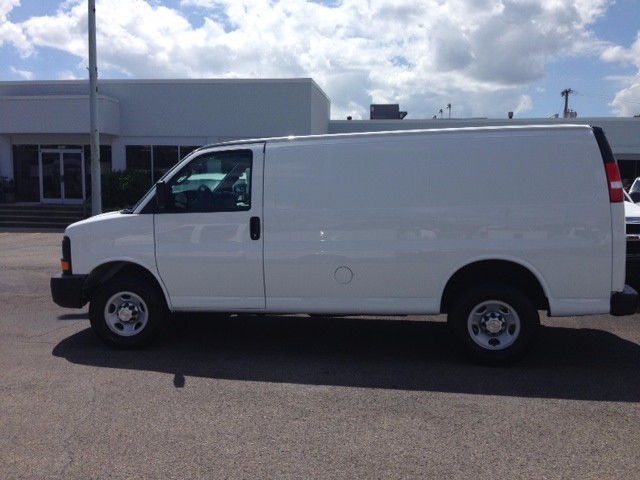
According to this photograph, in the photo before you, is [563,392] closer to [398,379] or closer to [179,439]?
[398,379]

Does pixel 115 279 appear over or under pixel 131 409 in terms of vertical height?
over

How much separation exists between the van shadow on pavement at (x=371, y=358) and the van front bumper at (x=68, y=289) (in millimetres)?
545

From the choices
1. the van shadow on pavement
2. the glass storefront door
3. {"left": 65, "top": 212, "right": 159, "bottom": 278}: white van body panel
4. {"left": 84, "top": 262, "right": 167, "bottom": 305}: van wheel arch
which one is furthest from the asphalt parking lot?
the glass storefront door

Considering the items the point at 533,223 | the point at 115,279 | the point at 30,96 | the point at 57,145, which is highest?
the point at 30,96

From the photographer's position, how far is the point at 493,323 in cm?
586

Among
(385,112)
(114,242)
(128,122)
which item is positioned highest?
(385,112)

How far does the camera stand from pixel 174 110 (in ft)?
78.1

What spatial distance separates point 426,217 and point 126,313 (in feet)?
11.0

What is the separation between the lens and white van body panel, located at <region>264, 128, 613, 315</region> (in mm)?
5629

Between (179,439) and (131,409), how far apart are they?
765 mm

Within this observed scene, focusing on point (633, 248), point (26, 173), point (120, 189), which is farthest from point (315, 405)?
point (26, 173)

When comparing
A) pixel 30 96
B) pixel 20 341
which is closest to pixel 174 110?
pixel 30 96

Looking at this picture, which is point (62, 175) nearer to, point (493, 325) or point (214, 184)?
point (214, 184)

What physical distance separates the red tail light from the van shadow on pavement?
65.3 inches
